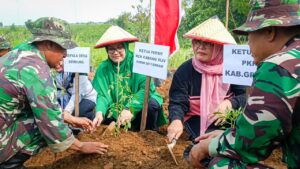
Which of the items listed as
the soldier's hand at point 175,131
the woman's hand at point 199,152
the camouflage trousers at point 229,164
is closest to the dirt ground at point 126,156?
the soldier's hand at point 175,131

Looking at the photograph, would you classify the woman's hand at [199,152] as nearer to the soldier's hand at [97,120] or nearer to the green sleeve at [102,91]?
the soldier's hand at [97,120]

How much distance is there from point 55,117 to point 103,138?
0.91 meters

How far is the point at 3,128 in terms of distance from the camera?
245cm

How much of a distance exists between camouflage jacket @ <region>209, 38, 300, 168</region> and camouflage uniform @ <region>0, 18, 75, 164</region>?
4.55 feet

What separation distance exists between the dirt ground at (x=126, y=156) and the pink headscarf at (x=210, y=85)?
370mm

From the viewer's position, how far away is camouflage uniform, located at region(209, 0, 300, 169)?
1.29 m

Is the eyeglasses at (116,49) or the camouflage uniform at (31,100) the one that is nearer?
the camouflage uniform at (31,100)

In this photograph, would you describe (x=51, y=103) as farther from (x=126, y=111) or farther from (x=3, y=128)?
(x=126, y=111)

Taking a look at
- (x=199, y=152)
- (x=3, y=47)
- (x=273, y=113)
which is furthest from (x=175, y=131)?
(x=3, y=47)

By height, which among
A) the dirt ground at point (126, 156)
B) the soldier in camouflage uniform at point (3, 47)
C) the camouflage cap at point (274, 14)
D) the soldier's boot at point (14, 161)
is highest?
the camouflage cap at point (274, 14)

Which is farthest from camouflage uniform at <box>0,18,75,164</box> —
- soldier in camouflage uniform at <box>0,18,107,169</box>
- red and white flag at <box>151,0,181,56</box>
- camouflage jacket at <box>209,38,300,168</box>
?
camouflage jacket at <box>209,38,300,168</box>

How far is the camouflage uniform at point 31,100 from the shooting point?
2.31m

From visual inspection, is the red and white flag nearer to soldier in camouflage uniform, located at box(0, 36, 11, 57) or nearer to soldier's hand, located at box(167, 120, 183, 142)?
soldier's hand, located at box(167, 120, 183, 142)

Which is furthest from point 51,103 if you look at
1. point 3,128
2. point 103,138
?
point 103,138
